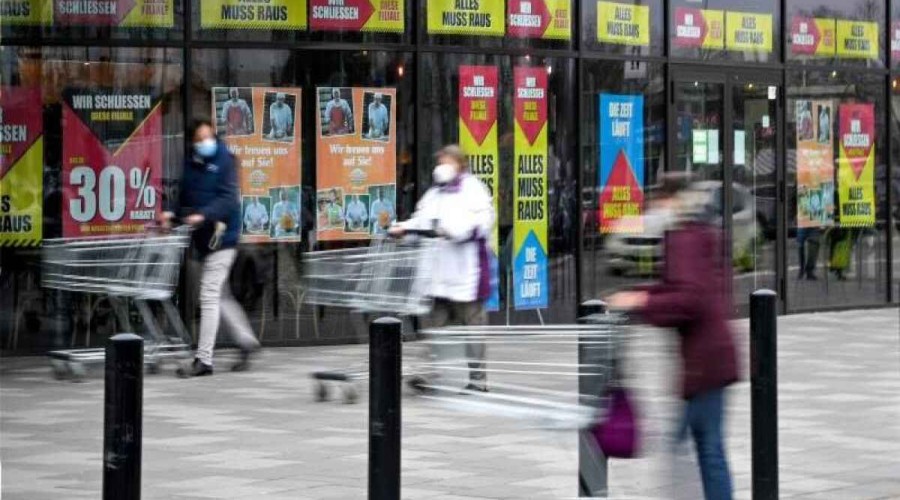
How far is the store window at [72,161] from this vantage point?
50.3ft

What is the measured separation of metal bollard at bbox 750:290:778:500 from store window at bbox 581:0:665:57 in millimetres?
9750

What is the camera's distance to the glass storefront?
15445 mm

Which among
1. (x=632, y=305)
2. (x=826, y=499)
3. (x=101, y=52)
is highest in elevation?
(x=101, y=52)

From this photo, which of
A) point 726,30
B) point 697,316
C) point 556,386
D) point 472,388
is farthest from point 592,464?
point 726,30

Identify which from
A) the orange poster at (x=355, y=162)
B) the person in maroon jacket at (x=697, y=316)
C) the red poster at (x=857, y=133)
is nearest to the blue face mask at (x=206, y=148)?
the orange poster at (x=355, y=162)

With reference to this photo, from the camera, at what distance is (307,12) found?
1608 centimetres

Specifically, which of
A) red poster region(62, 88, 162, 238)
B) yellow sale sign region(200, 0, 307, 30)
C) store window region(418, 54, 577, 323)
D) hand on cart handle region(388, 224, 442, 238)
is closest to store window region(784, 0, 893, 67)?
store window region(418, 54, 577, 323)

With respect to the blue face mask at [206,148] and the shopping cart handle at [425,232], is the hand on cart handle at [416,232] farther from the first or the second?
the blue face mask at [206,148]

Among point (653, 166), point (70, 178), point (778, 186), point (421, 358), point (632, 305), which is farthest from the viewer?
point (778, 186)

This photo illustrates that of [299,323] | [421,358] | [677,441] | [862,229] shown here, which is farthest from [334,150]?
[677,441]

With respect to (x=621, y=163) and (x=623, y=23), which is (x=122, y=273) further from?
(x=623, y=23)

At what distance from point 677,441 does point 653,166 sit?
1094 centimetres

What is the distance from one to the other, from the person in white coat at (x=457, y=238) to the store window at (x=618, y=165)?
523cm

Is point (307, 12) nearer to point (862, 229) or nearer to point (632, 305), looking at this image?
point (862, 229)
